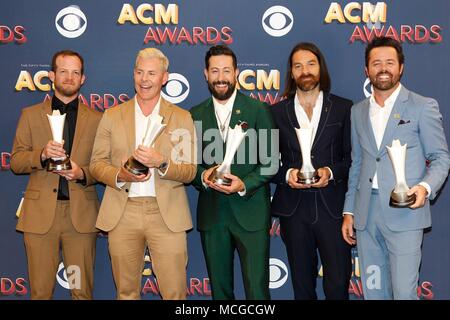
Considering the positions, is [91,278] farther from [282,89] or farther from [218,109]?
[282,89]

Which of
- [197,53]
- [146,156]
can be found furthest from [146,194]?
[197,53]

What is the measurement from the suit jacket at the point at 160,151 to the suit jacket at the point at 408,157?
120 cm

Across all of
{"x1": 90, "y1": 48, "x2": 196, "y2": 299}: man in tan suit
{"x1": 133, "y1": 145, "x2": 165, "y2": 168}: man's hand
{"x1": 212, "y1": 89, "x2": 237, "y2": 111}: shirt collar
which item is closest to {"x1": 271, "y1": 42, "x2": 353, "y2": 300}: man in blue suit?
{"x1": 212, "y1": 89, "x2": 237, "y2": 111}: shirt collar

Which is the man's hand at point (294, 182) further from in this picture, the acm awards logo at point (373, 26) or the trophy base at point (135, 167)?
the acm awards logo at point (373, 26)

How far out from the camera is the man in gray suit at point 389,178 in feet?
12.5

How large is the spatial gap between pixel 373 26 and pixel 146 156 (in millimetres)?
2430

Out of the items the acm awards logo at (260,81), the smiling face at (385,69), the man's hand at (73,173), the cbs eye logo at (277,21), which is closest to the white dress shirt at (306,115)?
the smiling face at (385,69)

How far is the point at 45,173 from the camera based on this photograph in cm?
439

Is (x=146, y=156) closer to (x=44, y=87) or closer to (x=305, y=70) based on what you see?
(x=305, y=70)

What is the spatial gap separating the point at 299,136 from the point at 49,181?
189 centimetres

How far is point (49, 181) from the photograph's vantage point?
14.3 feet

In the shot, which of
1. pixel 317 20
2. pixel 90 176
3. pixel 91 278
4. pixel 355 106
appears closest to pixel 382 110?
pixel 355 106

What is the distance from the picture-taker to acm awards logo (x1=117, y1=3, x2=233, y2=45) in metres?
5.07

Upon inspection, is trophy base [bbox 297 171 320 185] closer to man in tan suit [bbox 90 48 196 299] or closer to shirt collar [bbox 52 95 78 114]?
man in tan suit [bbox 90 48 196 299]
